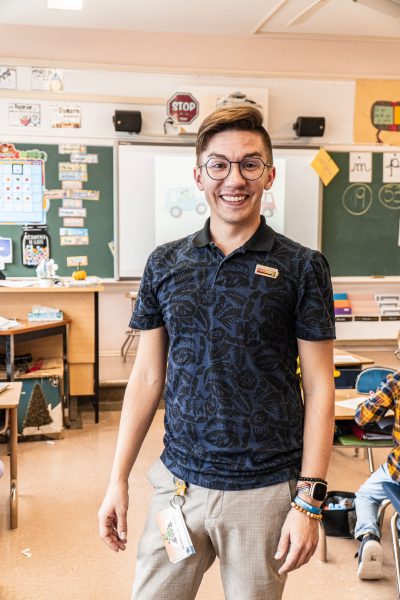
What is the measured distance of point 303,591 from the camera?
2.40 m

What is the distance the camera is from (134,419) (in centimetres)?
132

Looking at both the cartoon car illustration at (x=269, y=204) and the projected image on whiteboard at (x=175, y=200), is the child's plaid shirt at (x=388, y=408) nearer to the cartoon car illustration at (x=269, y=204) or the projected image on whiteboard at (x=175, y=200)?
the projected image on whiteboard at (x=175, y=200)

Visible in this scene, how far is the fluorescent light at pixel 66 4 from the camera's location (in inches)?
195

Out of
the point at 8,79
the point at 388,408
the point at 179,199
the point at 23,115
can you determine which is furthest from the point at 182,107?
the point at 388,408

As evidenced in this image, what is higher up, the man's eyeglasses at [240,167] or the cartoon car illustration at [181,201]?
the cartoon car illustration at [181,201]

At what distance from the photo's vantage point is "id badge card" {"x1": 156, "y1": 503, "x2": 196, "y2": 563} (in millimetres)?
1175

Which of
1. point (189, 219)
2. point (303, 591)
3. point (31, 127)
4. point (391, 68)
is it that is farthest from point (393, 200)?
point (303, 591)

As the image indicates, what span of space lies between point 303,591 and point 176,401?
5.20 feet

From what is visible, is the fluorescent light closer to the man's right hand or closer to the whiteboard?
the whiteboard

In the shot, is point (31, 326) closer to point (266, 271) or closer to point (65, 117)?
point (65, 117)

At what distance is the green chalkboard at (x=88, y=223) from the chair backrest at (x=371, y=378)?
10.6 ft

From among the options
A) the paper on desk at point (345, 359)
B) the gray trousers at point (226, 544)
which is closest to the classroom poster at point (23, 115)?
the paper on desk at point (345, 359)

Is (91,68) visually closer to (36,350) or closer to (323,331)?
(36,350)

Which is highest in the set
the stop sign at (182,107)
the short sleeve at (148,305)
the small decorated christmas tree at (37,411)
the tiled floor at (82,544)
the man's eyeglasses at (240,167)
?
the stop sign at (182,107)
